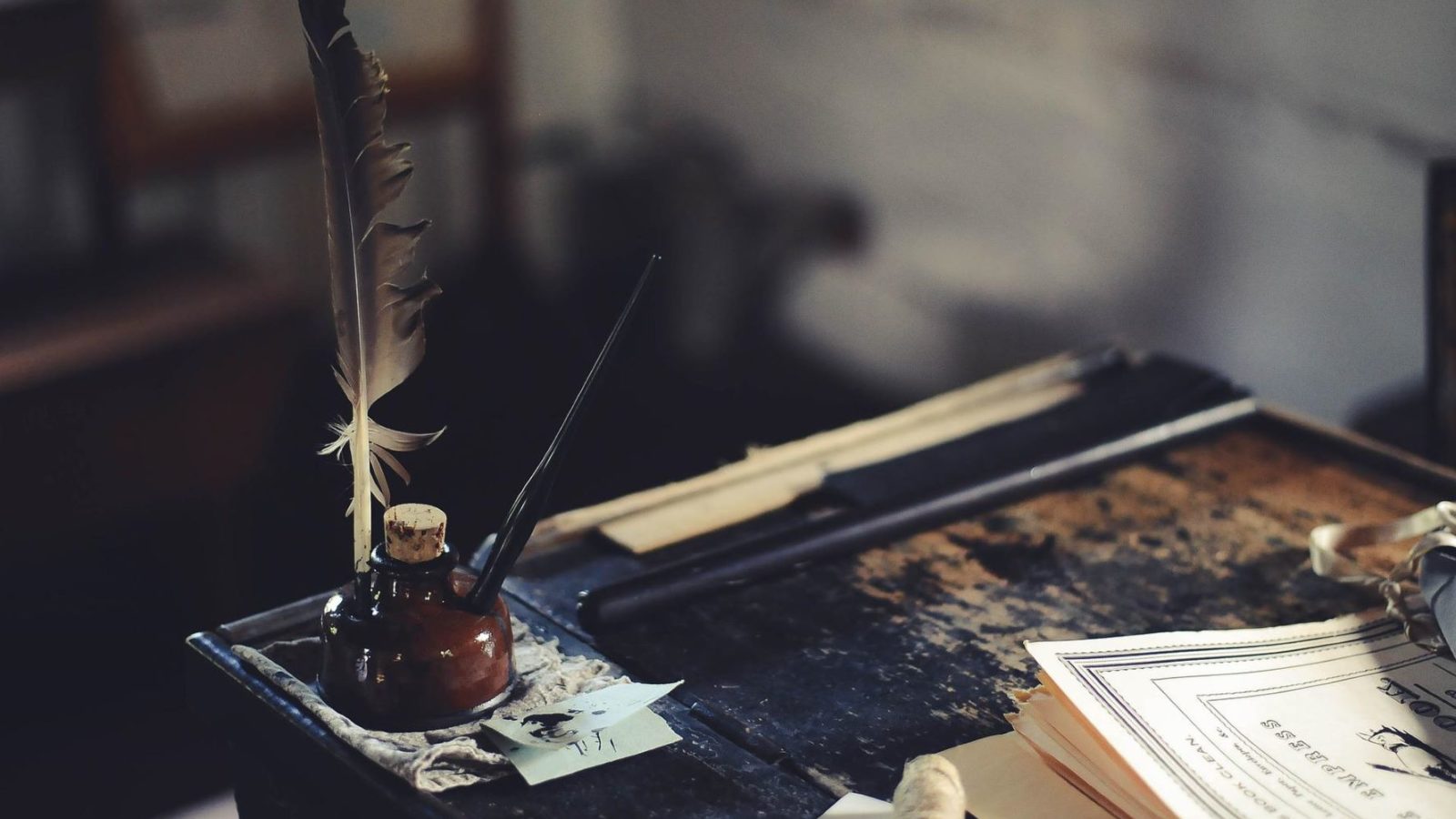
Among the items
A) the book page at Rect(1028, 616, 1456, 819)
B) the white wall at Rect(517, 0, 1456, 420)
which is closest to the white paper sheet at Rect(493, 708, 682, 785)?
the book page at Rect(1028, 616, 1456, 819)

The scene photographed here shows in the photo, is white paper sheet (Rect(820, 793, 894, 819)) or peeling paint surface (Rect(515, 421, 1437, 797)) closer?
white paper sheet (Rect(820, 793, 894, 819))

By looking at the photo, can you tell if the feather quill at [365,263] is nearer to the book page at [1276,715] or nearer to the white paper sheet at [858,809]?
the white paper sheet at [858,809]

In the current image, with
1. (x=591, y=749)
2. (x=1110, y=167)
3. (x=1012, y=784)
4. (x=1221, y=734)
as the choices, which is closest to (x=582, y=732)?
(x=591, y=749)

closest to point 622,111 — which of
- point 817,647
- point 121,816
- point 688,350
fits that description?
point 688,350

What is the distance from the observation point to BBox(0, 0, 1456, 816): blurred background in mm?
2248

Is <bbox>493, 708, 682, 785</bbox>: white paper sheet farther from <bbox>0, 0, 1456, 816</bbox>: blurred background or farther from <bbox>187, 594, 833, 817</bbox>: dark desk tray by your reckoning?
<bbox>0, 0, 1456, 816</bbox>: blurred background

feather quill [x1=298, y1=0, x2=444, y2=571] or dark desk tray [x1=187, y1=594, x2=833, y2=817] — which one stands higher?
feather quill [x1=298, y1=0, x2=444, y2=571]

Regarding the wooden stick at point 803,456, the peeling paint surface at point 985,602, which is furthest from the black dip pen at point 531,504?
the wooden stick at point 803,456

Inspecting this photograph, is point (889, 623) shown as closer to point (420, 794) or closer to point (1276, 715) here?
point (1276, 715)

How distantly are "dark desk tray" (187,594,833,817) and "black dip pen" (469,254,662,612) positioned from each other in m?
0.12

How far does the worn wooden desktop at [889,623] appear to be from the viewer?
102cm

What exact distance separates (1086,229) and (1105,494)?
4.02ft

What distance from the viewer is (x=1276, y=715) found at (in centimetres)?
103

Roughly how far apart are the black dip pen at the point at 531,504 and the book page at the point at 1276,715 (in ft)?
1.10
